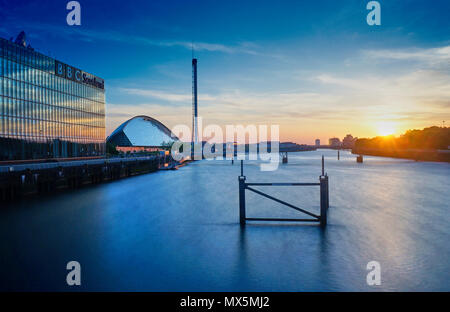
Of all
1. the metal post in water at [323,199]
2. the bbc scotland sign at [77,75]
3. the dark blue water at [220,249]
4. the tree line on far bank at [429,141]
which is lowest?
the dark blue water at [220,249]

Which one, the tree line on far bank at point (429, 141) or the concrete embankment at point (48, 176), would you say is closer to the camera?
the concrete embankment at point (48, 176)

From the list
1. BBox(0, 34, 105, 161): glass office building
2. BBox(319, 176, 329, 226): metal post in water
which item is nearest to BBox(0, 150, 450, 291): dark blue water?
BBox(319, 176, 329, 226): metal post in water

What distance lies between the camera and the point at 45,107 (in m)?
80.1

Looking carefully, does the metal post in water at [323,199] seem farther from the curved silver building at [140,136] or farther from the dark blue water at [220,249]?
the curved silver building at [140,136]

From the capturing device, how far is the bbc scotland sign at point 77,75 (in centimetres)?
8381

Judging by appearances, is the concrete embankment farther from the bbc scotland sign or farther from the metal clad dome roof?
the metal clad dome roof

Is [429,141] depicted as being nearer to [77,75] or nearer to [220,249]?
[77,75]

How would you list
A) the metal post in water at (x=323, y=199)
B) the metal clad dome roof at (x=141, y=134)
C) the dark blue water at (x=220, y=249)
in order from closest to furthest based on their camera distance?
the dark blue water at (x=220, y=249) → the metal post in water at (x=323, y=199) → the metal clad dome roof at (x=141, y=134)

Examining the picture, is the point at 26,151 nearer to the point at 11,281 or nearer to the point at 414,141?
the point at 11,281

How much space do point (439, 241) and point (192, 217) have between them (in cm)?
1040

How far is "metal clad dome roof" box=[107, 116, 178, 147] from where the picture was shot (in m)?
166

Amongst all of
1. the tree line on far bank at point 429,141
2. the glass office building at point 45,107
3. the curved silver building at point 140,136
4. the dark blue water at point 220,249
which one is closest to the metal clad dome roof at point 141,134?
the curved silver building at point 140,136

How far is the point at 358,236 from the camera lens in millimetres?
11977
